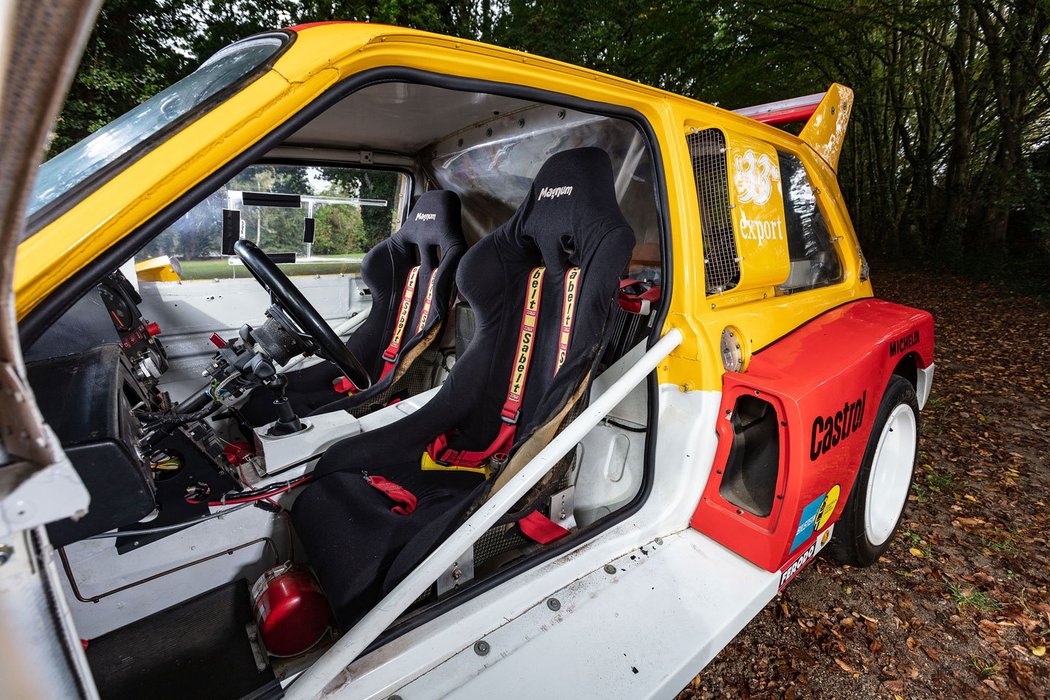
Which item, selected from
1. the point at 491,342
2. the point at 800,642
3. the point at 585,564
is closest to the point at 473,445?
the point at 491,342

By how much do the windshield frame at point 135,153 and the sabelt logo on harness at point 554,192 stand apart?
0.91 meters

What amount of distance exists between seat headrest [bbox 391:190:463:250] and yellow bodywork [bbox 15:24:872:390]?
1.34m

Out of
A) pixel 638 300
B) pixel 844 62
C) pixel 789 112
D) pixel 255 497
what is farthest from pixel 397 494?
pixel 844 62

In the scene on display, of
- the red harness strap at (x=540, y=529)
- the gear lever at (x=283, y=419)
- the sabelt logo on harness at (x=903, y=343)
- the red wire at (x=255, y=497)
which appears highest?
the gear lever at (x=283, y=419)

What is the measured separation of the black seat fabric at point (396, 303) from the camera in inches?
100

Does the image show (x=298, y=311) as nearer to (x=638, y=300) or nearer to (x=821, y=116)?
(x=638, y=300)

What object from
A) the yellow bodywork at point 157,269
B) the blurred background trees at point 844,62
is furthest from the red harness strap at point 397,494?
the blurred background trees at point 844,62

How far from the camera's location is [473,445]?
1962 mm

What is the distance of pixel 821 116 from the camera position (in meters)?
2.14

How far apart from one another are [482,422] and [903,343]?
1622mm

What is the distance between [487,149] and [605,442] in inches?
60.6

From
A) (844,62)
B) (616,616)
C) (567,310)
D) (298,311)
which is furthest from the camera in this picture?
(844,62)

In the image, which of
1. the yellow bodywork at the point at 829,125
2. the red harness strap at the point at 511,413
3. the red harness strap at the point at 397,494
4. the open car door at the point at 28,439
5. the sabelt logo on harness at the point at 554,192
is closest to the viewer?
the open car door at the point at 28,439

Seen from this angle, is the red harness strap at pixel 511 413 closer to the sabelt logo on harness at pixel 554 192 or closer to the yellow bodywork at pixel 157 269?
the sabelt logo on harness at pixel 554 192
